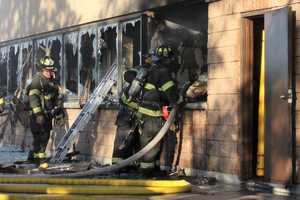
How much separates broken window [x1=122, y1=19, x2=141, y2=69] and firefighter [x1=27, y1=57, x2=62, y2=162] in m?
1.48

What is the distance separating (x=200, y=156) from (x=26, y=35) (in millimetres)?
7632

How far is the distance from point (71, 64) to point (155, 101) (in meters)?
4.87

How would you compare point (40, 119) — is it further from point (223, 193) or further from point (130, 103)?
point (223, 193)

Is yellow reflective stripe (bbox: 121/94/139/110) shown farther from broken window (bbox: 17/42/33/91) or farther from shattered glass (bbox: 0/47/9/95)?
shattered glass (bbox: 0/47/9/95)

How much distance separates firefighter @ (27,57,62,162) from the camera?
1063cm

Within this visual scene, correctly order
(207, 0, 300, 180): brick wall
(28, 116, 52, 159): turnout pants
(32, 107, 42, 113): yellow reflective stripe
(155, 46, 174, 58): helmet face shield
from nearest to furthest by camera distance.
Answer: (207, 0, 300, 180): brick wall, (155, 46, 174, 58): helmet face shield, (32, 107, 42, 113): yellow reflective stripe, (28, 116, 52, 159): turnout pants

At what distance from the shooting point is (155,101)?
8.70 meters

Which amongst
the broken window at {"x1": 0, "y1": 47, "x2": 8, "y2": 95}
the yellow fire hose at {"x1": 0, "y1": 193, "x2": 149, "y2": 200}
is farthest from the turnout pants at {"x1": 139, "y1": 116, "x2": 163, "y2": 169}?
the broken window at {"x1": 0, "y1": 47, "x2": 8, "y2": 95}

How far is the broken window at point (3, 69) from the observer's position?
16.3 m

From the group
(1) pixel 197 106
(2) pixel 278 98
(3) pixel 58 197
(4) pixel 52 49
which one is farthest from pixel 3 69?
(2) pixel 278 98

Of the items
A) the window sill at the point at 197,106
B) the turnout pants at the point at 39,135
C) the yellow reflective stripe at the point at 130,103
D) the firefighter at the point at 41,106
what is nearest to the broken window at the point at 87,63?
the firefighter at the point at 41,106

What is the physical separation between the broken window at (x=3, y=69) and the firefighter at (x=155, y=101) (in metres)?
8.54

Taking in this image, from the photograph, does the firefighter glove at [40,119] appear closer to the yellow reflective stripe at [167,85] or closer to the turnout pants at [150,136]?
the turnout pants at [150,136]

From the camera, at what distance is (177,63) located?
9547 mm
